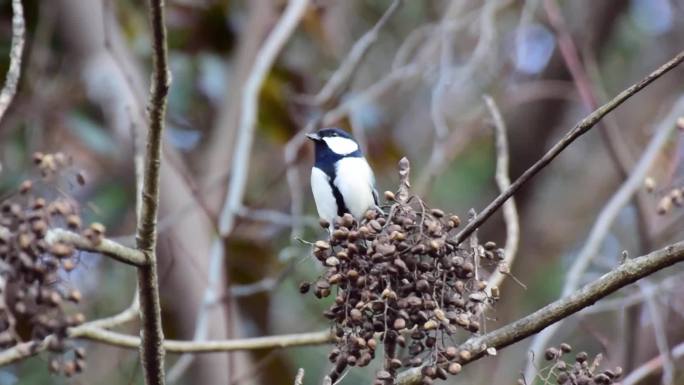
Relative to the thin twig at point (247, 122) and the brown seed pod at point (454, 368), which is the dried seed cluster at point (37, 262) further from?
the thin twig at point (247, 122)

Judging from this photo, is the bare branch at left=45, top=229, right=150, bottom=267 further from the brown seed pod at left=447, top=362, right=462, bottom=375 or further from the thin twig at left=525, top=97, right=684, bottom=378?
the thin twig at left=525, top=97, right=684, bottom=378

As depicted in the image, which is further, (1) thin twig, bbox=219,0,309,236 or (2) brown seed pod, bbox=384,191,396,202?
(1) thin twig, bbox=219,0,309,236

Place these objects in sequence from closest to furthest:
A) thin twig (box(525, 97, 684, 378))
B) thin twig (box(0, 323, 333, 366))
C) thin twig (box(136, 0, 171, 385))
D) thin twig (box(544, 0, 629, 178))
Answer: thin twig (box(136, 0, 171, 385))
thin twig (box(0, 323, 333, 366))
thin twig (box(525, 97, 684, 378))
thin twig (box(544, 0, 629, 178))

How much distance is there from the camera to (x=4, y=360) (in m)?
2.28

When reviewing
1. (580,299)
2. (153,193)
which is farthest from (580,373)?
(153,193)

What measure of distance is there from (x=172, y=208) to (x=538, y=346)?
1.87 meters

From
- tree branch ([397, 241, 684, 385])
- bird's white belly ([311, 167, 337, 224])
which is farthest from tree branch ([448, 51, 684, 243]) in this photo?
bird's white belly ([311, 167, 337, 224])

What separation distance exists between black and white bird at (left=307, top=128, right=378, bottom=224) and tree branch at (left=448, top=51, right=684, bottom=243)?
80cm

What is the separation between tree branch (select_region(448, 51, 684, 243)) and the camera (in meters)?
1.85

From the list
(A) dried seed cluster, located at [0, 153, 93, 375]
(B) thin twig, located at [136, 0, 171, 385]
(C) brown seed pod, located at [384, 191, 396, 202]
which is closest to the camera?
(A) dried seed cluster, located at [0, 153, 93, 375]

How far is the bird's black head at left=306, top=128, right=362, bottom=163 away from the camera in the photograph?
3162 millimetres

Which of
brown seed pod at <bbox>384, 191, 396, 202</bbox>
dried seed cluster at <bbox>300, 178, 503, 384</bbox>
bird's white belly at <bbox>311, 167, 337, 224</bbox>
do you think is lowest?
dried seed cluster at <bbox>300, 178, 503, 384</bbox>

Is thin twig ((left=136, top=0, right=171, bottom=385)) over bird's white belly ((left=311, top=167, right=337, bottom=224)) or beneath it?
beneath

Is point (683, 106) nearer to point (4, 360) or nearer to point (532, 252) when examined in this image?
point (532, 252)
